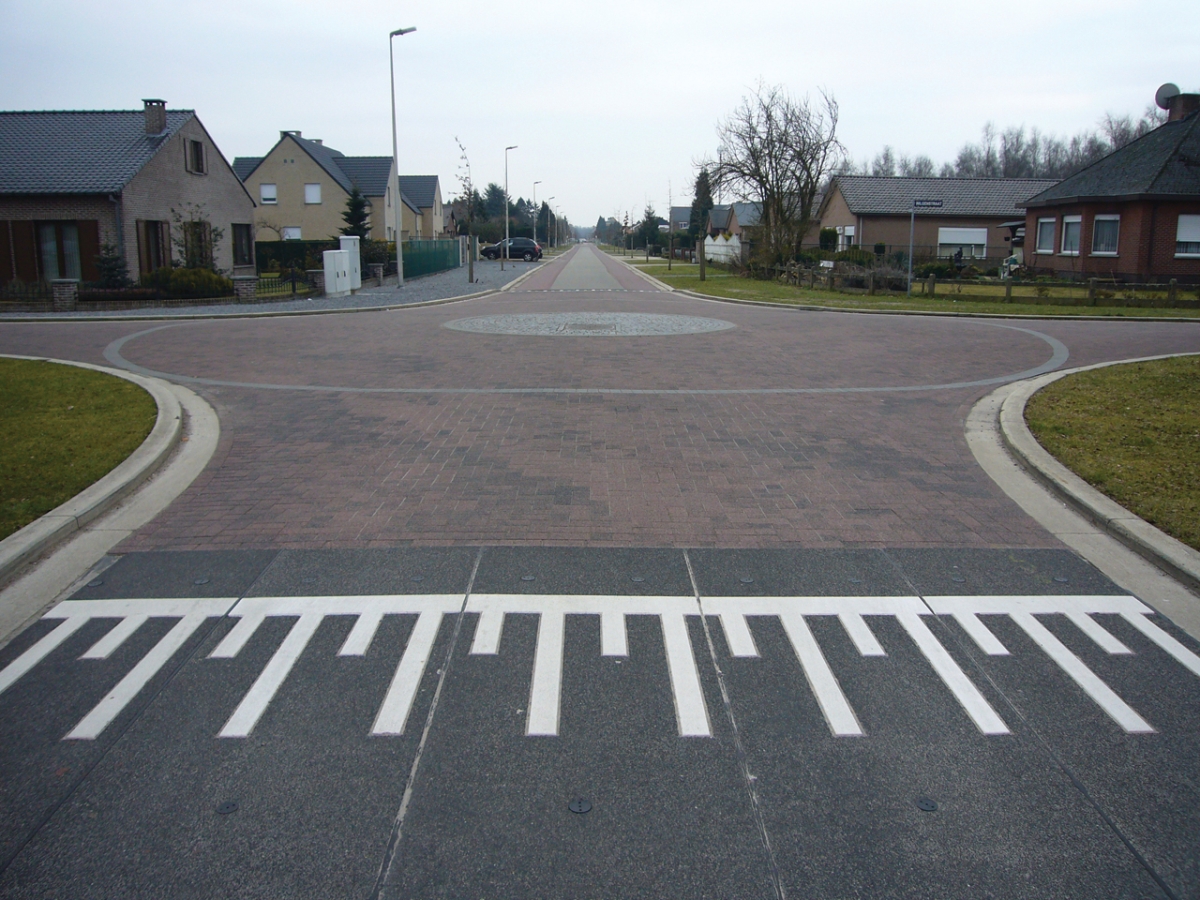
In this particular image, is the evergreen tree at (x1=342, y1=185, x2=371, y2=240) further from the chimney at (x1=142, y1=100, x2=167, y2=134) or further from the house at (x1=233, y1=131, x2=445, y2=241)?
the chimney at (x1=142, y1=100, x2=167, y2=134)

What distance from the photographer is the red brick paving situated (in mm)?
7000

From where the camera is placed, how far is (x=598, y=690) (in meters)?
4.60

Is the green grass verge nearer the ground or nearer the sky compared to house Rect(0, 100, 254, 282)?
nearer the ground

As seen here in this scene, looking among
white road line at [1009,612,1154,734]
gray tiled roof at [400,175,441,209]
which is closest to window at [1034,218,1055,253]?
white road line at [1009,612,1154,734]

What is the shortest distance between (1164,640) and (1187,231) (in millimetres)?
34814

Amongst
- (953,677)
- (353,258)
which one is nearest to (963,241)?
(353,258)

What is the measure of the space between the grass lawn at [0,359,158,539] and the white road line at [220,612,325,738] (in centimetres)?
294

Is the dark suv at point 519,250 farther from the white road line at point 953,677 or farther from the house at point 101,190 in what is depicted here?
the white road line at point 953,677

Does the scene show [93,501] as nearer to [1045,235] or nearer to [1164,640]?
[1164,640]

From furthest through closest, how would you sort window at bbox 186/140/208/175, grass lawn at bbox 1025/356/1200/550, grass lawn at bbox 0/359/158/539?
window at bbox 186/140/208/175, grass lawn at bbox 0/359/158/539, grass lawn at bbox 1025/356/1200/550

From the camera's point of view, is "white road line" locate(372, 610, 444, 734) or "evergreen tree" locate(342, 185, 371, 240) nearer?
"white road line" locate(372, 610, 444, 734)

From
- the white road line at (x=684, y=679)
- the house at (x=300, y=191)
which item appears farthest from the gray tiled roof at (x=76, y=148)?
the white road line at (x=684, y=679)

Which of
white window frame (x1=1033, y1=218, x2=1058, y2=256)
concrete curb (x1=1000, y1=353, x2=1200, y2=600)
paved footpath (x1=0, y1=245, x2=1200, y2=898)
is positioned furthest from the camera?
white window frame (x1=1033, y1=218, x2=1058, y2=256)

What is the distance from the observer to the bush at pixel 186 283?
92.6ft
